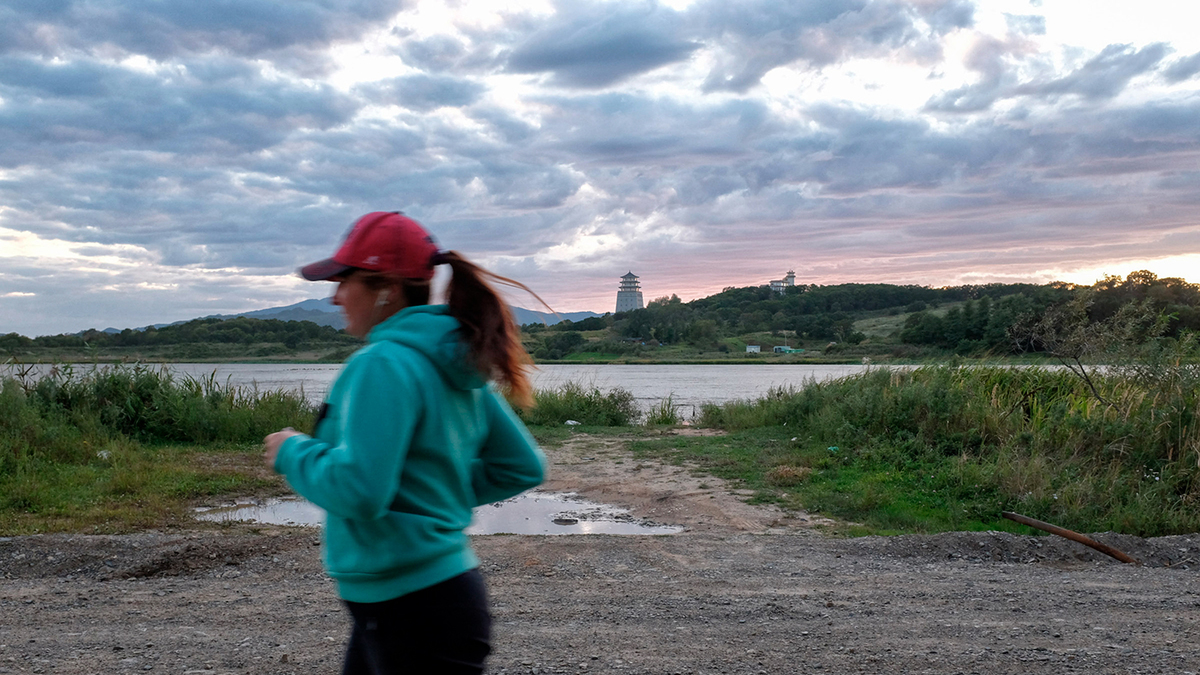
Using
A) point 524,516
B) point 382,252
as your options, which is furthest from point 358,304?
point 524,516

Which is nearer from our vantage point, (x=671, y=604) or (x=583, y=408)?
(x=671, y=604)

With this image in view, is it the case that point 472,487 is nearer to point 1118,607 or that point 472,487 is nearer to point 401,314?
point 401,314

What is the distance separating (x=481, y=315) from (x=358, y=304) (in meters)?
0.27

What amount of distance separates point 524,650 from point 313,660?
100 cm

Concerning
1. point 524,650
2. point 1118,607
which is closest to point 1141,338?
point 1118,607

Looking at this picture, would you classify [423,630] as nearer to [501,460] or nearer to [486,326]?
[501,460]

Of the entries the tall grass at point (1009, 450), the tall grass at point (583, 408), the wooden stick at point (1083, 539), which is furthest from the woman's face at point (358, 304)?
the tall grass at point (583, 408)

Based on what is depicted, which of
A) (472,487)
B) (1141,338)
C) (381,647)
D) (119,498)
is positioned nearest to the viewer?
(381,647)

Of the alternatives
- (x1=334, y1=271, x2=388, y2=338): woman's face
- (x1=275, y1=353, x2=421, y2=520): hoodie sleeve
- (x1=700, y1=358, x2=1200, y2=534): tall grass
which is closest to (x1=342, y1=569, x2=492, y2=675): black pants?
(x1=275, y1=353, x2=421, y2=520): hoodie sleeve

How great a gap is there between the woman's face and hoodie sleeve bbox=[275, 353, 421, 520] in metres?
0.24

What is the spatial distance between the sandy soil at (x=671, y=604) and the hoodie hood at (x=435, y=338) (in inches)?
103

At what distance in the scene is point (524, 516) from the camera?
9.27 m

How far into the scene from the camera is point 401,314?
5.85ft

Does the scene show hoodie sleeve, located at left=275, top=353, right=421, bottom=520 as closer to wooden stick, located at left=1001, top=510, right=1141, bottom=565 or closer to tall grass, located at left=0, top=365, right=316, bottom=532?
wooden stick, located at left=1001, top=510, right=1141, bottom=565
